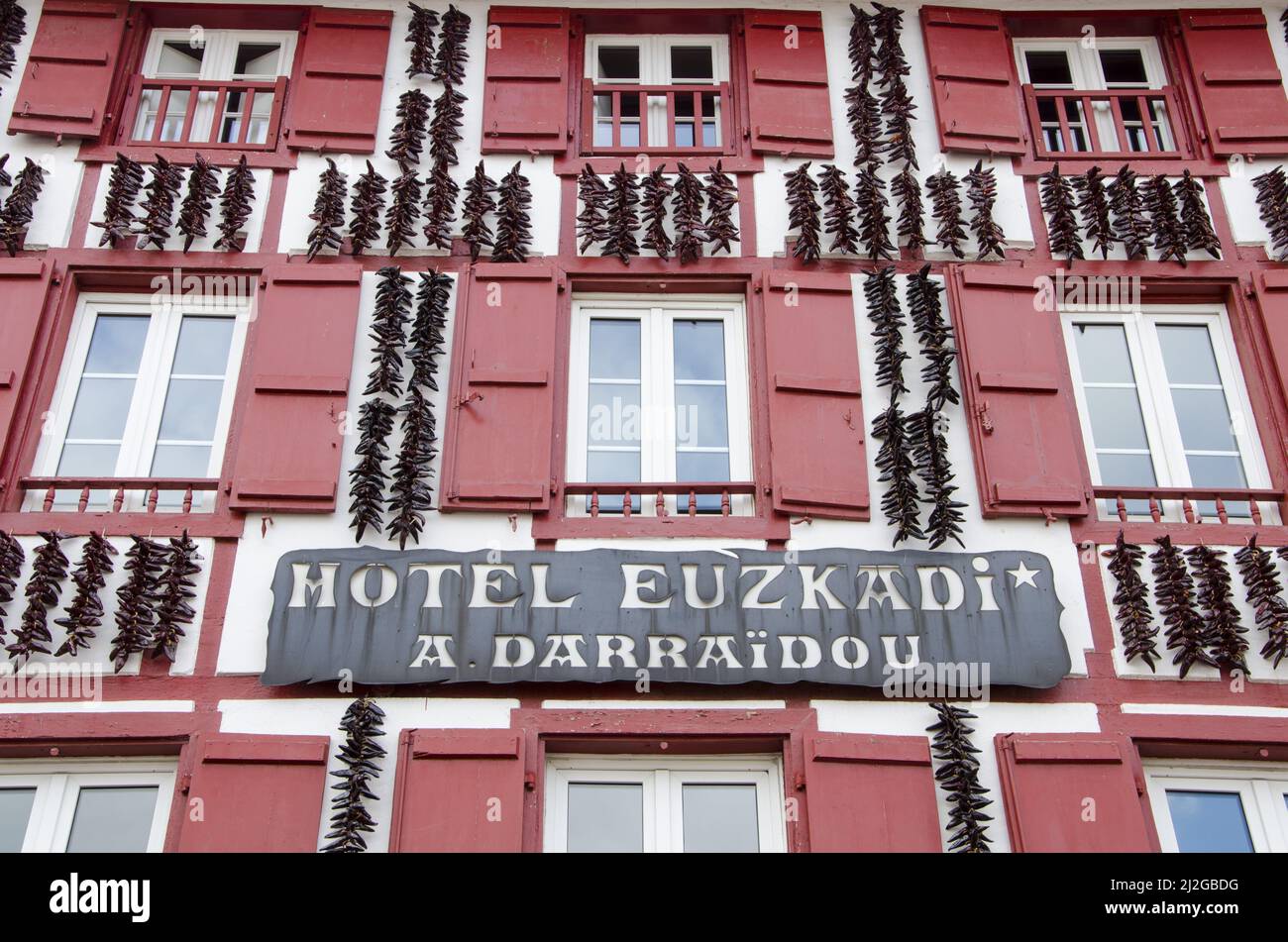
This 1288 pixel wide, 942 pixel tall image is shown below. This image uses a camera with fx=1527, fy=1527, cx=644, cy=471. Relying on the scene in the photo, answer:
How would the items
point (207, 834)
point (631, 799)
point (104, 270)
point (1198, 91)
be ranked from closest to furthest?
1. point (207, 834)
2. point (631, 799)
3. point (104, 270)
4. point (1198, 91)

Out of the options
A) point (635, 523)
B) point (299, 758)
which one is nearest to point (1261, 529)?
point (635, 523)

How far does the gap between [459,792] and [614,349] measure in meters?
2.88

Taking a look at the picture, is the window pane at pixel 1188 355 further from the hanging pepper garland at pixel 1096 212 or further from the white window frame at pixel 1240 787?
the white window frame at pixel 1240 787

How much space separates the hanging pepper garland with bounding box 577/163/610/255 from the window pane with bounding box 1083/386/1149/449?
2.68 metres

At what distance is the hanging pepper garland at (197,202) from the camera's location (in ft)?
28.3

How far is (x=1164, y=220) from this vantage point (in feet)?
28.8

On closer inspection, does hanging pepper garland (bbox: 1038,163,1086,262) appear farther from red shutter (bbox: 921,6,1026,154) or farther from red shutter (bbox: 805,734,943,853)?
red shutter (bbox: 805,734,943,853)

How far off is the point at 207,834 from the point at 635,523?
2.50 m

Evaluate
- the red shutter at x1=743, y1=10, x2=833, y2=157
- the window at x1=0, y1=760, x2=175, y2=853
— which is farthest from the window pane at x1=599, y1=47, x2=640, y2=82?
the window at x1=0, y1=760, x2=175, y2=853

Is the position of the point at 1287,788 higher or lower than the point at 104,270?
lower

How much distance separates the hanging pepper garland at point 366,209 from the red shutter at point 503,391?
2.17ft

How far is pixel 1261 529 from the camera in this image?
762 cm
